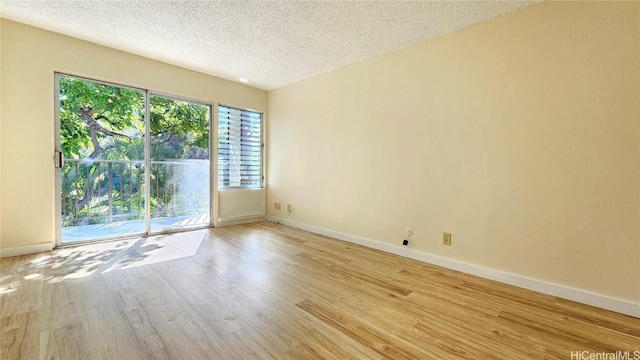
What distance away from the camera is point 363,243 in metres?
3.31

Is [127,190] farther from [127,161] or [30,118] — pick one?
[30,118]

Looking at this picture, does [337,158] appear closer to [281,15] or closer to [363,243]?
[363,243]

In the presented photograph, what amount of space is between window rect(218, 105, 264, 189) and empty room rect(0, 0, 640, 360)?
182 millimetres

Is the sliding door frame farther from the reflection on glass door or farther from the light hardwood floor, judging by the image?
the light hardwood floor

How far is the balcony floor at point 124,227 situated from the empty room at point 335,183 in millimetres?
26

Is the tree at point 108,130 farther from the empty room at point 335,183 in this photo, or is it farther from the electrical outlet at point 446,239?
the electrical outlet at point 446,239

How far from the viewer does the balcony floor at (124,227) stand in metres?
3.19

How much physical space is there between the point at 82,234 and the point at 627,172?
5.43 m

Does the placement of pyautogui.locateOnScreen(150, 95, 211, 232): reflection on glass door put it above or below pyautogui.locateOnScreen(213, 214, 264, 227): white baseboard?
above

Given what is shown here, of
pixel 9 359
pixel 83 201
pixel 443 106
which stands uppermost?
pixel 443 106

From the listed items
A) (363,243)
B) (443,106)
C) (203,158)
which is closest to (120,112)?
(203,158)

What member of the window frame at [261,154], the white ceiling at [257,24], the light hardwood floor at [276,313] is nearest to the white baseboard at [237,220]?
the window frame at [261,154]

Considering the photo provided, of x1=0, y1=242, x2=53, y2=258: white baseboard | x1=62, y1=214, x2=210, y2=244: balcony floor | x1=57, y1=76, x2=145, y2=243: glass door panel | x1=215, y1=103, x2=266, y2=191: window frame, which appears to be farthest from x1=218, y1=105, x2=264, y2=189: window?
x1=0, y1=242, x2=53, y2=258: white baseboard

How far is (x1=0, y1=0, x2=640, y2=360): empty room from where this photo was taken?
158 centimetres
